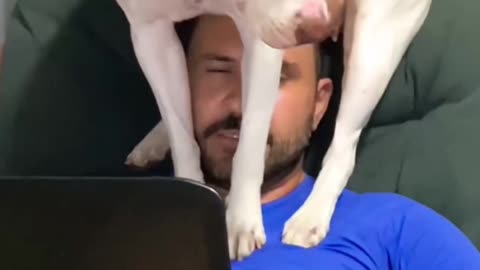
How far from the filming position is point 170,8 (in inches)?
57.7

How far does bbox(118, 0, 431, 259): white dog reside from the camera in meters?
1.34

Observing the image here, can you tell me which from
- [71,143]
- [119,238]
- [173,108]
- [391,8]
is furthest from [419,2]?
[119,238]

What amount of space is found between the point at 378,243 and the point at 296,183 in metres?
0.20

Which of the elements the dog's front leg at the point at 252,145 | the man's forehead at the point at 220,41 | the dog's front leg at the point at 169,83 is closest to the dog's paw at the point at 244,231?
the dog's front leg at the point at 252,145

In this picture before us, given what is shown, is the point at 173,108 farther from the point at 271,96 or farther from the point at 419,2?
the point at 419,2

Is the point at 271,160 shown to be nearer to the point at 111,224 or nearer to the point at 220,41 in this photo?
the point at 220,41

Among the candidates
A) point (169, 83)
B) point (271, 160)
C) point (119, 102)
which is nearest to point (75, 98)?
point (119, 102)

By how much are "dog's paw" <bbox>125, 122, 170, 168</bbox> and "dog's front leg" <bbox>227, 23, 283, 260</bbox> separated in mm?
291

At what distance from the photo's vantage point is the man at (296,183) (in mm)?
1410

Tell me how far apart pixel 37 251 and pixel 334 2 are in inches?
31.7

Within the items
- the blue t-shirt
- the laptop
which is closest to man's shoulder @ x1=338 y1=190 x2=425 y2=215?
the blue t-shirt

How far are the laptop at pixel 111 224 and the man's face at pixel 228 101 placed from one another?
0.58 m

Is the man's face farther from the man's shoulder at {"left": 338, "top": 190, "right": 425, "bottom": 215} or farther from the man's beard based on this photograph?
the man's shoulder at {"left": 338, "top": 190, "right": 425, "bottom": 215}

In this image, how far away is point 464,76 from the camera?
1621mm
